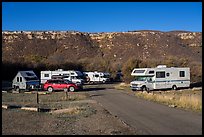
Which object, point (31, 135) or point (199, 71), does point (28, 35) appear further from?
point (31, 135)

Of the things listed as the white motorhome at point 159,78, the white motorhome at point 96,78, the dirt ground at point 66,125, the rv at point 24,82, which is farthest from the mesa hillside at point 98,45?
the dirt ground at point 66,125

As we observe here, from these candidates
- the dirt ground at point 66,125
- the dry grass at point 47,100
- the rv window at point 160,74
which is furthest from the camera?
the rv window at point 160,74

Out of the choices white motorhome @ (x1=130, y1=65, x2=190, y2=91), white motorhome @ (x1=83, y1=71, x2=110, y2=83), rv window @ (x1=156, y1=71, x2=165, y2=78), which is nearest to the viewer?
white motorhome @ (x1=130, y1=65, x2=190, y2=91)

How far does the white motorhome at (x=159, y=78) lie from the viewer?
127 ft

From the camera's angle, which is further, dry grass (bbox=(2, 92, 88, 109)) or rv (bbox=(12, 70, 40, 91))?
rv (bbox=(12, 70, 40, 91))

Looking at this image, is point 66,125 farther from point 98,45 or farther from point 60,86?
point 98,45

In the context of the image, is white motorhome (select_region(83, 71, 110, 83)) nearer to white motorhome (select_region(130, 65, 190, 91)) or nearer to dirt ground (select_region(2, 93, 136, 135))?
white motorhome (select_region(130, 65, 190, 91))

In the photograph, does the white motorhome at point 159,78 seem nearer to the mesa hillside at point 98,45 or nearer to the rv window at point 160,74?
the rv window at point 160,74

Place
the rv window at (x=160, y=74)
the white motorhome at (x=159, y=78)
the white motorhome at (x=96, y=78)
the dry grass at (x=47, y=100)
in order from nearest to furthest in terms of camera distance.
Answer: the dry grass at (x=47, y=100)
the white motorhome at (x=159, y=78)
the rv window at (x=160, y=74)
the white motorhome at (x=96, y=78)

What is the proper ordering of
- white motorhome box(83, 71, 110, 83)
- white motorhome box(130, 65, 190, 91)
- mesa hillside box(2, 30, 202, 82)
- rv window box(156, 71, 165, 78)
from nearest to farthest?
white motorhome box(130, 65, 190, 91), rv window box(156, 71, 165, 78), white motorhome box(83, 71, 110, 83), mesa hillside box(2, 30, 202, 82)

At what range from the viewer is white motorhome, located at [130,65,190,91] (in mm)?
38625

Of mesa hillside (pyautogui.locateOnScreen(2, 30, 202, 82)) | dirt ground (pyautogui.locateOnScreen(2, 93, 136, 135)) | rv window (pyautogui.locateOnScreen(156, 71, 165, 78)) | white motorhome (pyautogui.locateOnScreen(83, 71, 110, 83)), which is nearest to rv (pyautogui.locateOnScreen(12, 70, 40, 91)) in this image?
rv window (pyautogui.locateOnScreen(156, 71, 165, 78))

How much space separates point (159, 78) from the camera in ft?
128

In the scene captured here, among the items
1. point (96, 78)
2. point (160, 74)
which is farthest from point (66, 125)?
point (96, 78)
